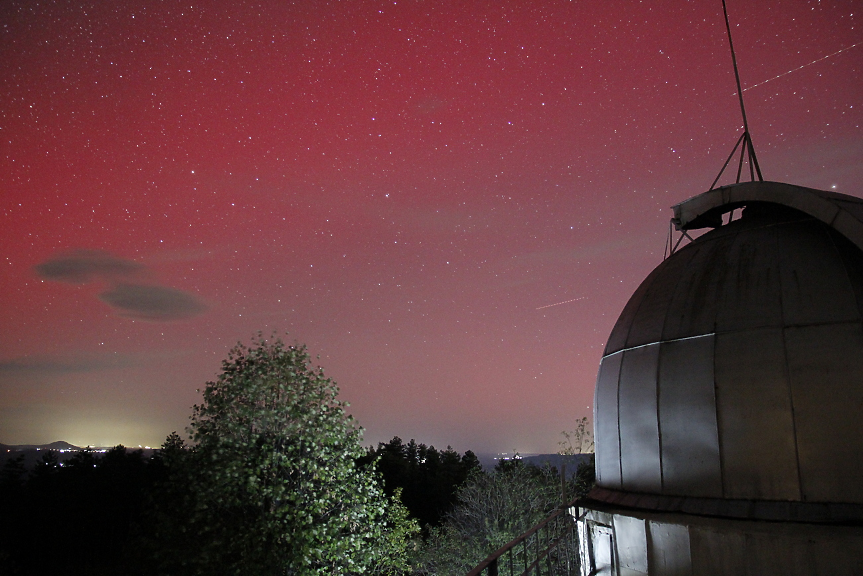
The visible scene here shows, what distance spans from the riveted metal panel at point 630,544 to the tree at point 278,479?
270 inches

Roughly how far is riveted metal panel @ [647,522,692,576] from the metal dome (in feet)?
1.09

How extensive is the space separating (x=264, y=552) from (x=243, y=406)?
3440mm

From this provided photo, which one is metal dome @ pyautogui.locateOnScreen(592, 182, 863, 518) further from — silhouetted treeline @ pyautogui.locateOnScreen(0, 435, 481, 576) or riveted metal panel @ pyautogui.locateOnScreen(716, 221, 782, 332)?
silhouetted treeline @ pyautogui.locateOnScreen(0, 435, 481, 576)

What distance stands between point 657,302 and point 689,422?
2105 mm

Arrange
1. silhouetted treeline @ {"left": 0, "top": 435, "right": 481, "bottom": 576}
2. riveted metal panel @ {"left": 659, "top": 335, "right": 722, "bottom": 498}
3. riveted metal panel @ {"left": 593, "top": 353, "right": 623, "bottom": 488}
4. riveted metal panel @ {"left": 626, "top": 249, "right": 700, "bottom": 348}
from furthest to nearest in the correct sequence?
silhouetted treeline @ {"left": 0, "top": 435, "right": 481, "bottom": 576} < riveted metal panel @ {"left": 593, "top": 353, "right": 623, "bottom": 488} < riveted metal panel @ {"left": 626, "top": 249, "right": 700, "bottom": 348} < riveted metal panel @ {"left": 659, "top": 335, "right": 722, "bottom": 498}

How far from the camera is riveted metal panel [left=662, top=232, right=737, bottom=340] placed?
7535mm

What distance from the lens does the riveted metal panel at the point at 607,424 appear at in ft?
27.2

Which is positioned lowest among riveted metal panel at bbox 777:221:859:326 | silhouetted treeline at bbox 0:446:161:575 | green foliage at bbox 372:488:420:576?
silhouetted treeline at bbox 0:446:161:575

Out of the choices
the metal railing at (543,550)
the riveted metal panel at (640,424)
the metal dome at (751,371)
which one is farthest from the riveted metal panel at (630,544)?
the metal railing at (543,550)

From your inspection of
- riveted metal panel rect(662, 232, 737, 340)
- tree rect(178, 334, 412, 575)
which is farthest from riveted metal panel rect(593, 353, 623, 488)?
tree rect(178, 334, 412, 575)

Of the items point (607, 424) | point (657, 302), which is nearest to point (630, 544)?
point (607, 424)

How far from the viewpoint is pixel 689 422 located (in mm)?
7051

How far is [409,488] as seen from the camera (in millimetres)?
49500

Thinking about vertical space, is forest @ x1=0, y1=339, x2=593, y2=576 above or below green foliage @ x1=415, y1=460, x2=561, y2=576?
above
